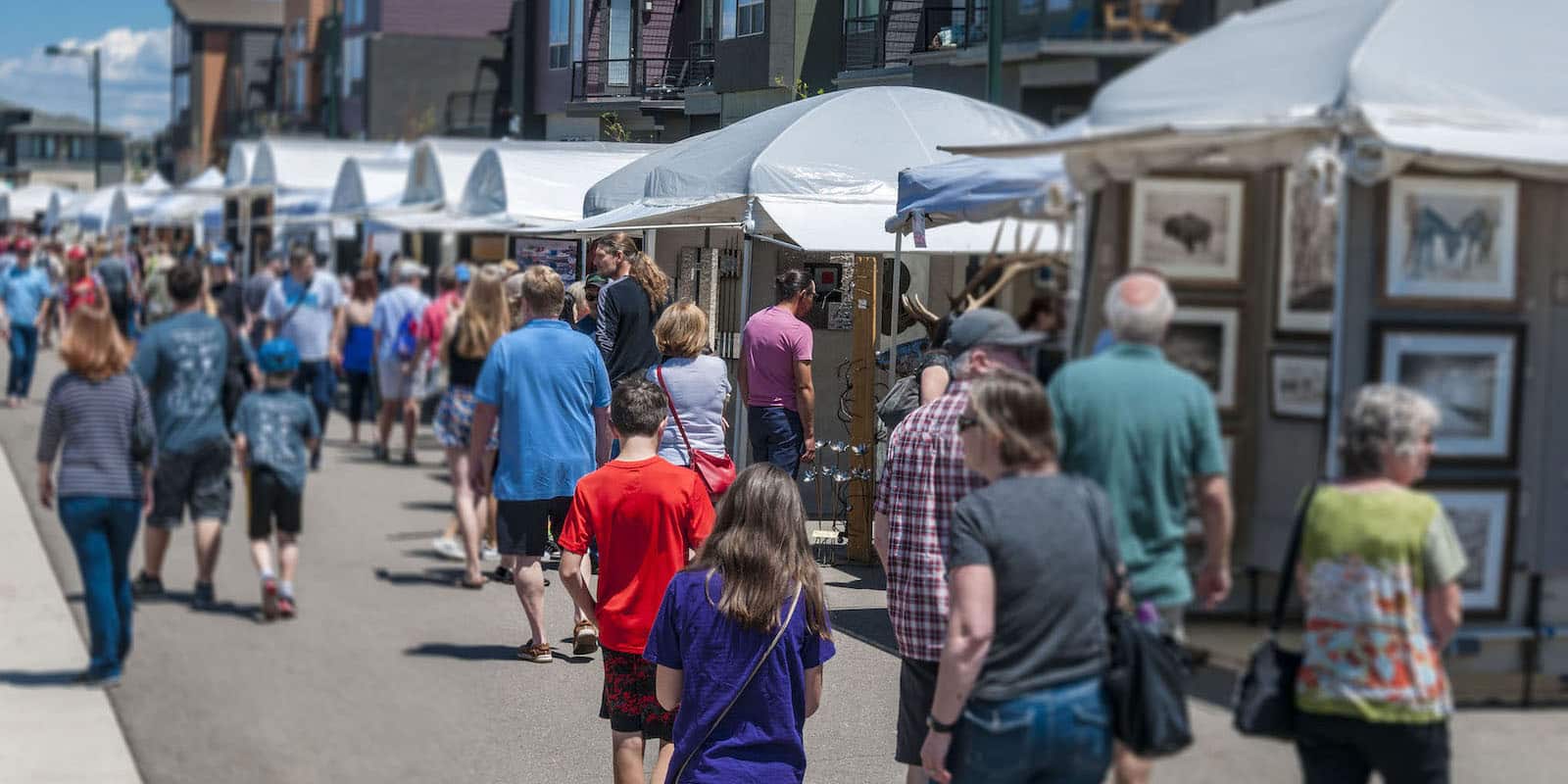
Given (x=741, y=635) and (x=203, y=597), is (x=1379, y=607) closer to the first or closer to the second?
(x=203, y=597)

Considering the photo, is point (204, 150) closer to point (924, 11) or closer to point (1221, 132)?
point (1221, 132)

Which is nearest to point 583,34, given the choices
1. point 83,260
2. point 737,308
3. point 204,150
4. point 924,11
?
point 204,150

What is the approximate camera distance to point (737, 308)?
39.4 feet

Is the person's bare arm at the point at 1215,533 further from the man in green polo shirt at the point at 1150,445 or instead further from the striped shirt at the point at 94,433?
the striped shirt at the point at 94,433

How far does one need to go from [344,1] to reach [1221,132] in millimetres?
1927

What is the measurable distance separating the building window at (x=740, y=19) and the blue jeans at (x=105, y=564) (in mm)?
4267

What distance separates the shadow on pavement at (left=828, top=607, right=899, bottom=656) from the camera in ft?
27.0

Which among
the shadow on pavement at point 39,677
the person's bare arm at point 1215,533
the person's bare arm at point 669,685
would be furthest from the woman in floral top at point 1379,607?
the person's bare arm at point 669,685

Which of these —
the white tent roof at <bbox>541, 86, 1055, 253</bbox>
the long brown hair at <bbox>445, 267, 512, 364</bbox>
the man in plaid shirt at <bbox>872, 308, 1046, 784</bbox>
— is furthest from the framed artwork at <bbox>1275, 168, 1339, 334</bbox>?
the white tent roof at <bbox>541, 86, 1055, 253</bbox>

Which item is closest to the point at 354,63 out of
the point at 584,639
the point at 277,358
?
the point at 277,358

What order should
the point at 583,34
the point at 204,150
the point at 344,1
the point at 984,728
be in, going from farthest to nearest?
1. the point at 583,34
2. the point at 204,150
3. the point at 344,1
4. the point at 984,728

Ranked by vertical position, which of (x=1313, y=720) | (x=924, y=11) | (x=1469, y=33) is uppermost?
(x=924, y=11)

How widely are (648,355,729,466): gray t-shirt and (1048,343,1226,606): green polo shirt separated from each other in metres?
4.97

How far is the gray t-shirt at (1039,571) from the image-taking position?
284cm
